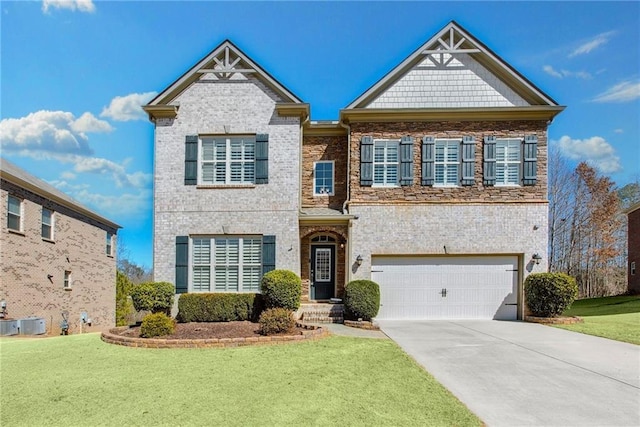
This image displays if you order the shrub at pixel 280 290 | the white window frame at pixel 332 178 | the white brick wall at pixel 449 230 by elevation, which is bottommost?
the shrub at pixel 280 290

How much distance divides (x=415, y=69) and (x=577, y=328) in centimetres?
1004

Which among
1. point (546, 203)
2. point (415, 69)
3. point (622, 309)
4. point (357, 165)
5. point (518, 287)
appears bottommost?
point (622, 309)

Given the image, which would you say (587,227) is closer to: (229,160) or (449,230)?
(449,230)

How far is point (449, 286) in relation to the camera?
13.9 metres

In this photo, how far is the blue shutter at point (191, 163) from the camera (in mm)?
13602

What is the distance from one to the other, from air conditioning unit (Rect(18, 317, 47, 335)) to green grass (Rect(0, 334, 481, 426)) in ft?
25.0

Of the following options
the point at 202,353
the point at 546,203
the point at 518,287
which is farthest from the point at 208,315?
the point at 546,203

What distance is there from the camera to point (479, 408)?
16.8ft

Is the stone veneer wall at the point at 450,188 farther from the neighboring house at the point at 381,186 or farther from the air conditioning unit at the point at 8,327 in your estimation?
the air conditioning unit at the point at 8,327

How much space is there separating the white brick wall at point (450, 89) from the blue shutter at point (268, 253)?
5.95 m

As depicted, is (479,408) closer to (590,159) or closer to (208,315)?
(208,315)

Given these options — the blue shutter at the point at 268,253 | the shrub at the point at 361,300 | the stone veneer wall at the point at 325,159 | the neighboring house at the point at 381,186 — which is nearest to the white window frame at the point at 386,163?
the neighboring house at the point at 381,186

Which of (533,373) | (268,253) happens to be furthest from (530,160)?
(268,253)

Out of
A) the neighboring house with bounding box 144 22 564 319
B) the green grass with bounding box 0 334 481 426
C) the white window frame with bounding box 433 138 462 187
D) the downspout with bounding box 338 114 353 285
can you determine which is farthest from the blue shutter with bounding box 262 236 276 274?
the white window frame with bounding box 433 138 462 187
